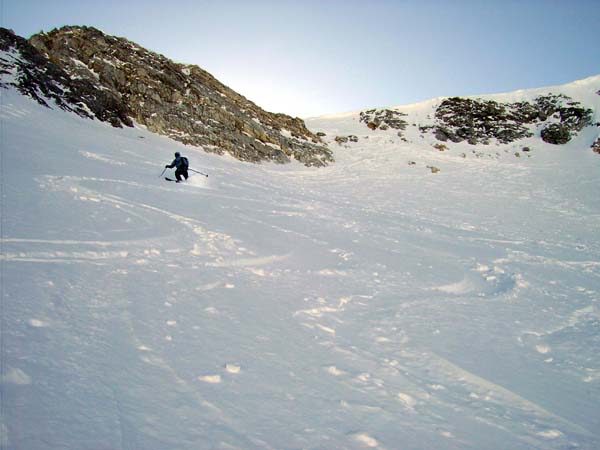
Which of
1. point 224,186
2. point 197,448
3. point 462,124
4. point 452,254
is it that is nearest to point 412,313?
point 197,448

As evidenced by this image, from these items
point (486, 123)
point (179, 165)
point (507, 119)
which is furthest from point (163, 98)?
point (507, 119)

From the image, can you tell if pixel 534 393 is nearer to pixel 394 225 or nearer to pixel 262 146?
pixel 394 225

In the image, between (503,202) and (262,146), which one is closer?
(503,202)

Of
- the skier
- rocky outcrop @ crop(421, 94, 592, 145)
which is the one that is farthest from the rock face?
rocky outcrop @ crop(421, 94, 592, 145)

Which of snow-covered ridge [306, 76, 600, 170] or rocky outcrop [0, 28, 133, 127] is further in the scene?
snow-covered ridge [306, 76, 600, 170]

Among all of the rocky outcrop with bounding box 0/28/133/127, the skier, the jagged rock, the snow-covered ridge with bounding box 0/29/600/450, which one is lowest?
the snow-covered ridge with bounding box 0/29/600/450

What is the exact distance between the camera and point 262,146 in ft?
81.9

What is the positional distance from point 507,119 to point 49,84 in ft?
147

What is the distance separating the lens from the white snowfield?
2041 mm

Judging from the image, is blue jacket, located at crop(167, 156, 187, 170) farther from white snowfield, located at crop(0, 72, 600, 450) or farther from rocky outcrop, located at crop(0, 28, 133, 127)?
rocky outcrop, located at crop(0, 28, 133, 127)

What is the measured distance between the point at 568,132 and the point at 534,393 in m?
42.9

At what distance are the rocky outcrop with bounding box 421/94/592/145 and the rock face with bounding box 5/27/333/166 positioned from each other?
1856 cm

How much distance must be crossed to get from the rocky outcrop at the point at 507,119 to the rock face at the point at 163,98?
18.6 m

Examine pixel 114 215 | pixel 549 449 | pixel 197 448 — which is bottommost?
pixel 549 449
